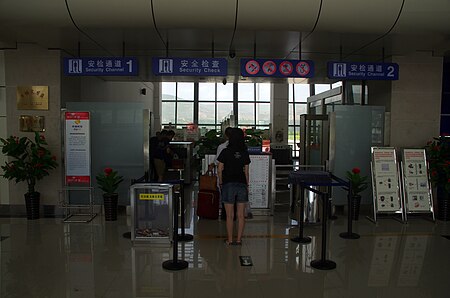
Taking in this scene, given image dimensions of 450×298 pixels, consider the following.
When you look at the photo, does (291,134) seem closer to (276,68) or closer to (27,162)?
(276,68)

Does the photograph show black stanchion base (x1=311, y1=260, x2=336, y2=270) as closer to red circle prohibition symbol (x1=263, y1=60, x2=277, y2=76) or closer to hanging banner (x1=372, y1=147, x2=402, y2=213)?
hanging banner (x1=372, y1=147, x2=402, y2=213)

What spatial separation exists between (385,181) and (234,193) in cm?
347

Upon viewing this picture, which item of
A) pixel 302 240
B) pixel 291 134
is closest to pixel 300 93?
pixel 291 134

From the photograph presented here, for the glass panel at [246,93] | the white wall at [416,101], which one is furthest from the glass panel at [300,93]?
the white wall at [416,101]

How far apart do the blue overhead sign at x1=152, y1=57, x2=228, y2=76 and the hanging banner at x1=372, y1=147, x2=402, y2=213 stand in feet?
10.8

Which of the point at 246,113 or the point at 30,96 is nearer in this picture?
the point at 30,96

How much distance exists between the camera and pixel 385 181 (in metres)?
7.49

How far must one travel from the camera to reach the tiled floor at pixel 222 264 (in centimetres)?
424

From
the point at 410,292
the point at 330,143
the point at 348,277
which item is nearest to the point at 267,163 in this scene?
the point at 330,143

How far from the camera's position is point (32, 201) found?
291 inches

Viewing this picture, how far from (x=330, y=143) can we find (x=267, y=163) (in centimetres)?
142

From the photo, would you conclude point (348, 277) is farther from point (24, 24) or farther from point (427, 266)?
point (24, 24)

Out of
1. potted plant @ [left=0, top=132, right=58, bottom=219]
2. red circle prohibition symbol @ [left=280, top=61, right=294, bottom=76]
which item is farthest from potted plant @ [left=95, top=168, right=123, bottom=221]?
red circle prohibition symbol @ [left=280, top=61, right=294, bottom=76]

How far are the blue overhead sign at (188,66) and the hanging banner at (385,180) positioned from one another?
3.29 metres
